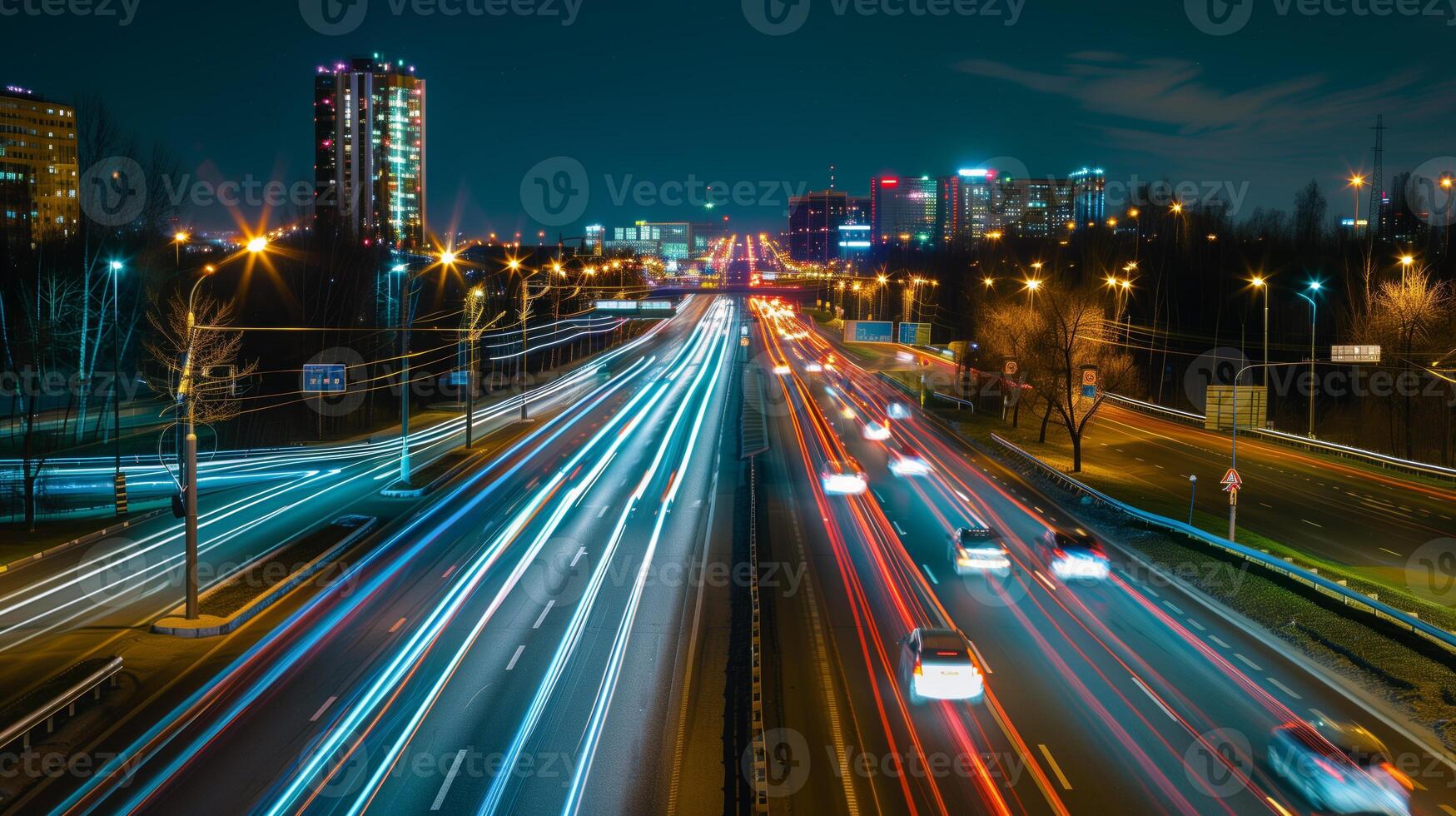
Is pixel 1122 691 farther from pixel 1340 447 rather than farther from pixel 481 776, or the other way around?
pixel 1340 447

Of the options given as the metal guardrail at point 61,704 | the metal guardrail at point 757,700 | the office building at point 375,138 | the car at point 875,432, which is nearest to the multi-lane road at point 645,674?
the metal guardrail at point 757,700

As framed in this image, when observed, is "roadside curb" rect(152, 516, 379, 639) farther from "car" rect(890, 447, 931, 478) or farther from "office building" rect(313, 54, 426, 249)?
"office building" rect(313, 54, 426, 249)

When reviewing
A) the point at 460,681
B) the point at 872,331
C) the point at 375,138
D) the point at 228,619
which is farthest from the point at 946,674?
the point at 375,138

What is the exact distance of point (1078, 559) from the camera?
22.7 meters

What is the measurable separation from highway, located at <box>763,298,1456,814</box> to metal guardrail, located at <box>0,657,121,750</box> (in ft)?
34.2

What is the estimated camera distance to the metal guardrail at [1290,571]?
1775 cm

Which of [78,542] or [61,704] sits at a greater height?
[61,704]

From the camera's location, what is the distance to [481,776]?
41.8ft

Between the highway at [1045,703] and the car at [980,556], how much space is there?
1.03 feet

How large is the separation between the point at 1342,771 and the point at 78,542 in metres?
28.6

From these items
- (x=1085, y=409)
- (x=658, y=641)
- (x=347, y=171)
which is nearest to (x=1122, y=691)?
(x=658, y=641)

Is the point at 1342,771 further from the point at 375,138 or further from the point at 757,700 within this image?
the point at 375,138

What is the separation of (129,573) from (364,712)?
11.9 meters

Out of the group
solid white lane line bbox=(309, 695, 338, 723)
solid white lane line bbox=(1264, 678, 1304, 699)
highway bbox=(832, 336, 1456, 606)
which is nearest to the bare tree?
solid white lane line bbox=(309, 695, 338, 723)
